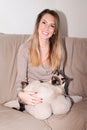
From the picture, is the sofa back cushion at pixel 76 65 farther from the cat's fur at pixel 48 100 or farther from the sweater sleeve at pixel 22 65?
the sweater sleeve at pixel 22 65

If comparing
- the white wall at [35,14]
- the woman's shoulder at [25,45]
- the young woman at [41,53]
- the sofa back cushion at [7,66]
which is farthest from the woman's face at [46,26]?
the white wall at [35,14]

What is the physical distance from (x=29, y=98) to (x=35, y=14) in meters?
0.89

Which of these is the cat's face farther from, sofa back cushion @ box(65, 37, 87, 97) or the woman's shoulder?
the woman's shoulder

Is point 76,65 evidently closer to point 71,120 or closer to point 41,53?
point 41,53

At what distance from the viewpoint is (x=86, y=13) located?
100 inches

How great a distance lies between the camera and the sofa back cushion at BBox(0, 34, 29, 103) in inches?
74.6

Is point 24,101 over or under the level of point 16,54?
under

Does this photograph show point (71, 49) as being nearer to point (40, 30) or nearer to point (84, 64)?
point (84, 64)

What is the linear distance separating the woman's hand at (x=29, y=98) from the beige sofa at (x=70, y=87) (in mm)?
94

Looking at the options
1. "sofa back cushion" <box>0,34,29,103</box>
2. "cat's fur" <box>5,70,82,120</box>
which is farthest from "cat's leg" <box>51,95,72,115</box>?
"sofa back cushion" <box>0,34,29,103</box>

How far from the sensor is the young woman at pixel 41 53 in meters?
1.89

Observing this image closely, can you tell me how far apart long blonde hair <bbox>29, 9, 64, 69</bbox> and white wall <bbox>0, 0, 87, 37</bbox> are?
30 cm

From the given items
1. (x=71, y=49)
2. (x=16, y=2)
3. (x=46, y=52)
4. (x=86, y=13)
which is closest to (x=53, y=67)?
(x=46, y=52)

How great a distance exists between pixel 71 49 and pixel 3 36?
1.99 feet
